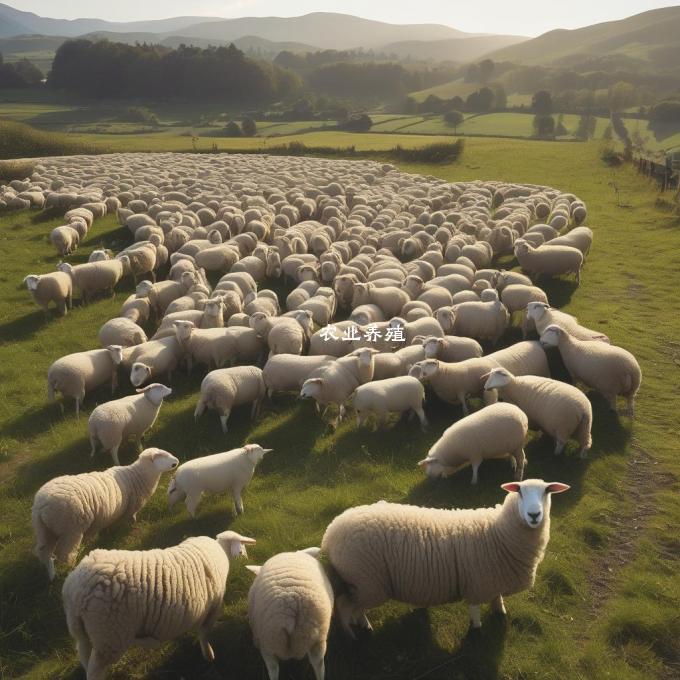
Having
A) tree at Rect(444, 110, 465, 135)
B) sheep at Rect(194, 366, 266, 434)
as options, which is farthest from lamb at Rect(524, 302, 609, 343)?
tree at Rect(444, 110, 465, 135)

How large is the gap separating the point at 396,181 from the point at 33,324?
2046cm

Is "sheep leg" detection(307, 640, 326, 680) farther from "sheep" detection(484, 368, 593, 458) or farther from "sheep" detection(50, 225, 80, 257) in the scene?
"sheep" detection(50, 225, 80, 257)

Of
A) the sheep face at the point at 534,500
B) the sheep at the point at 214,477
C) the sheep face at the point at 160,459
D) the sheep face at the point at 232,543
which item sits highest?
the sheep face at the point at 534,500

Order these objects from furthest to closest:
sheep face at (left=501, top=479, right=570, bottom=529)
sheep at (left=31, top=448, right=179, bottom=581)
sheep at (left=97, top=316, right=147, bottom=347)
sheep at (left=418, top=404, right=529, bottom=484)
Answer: sheep at (left=97, top=316, right=147, bottom=347), sheep at (left=418, top=404, right=529, bottom=484), sheep at (left=31, top=448, right=179, bottom=581), sheep face at (left=501, top=479, right=570, bottom=529)

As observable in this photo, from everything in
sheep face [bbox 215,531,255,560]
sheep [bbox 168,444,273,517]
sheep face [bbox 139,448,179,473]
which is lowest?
sheep [bbox 168,444,273,517]

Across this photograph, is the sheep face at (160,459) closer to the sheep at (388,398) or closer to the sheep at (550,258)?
the sheep at (388,398)

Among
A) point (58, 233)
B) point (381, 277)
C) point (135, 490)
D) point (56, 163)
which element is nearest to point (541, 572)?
point (135, 490)

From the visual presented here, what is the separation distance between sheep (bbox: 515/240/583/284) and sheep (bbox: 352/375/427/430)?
7719 millimetres

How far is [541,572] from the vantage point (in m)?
5.65

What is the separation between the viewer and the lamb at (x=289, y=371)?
9156mm

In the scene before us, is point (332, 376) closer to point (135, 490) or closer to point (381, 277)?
point (135, 490)

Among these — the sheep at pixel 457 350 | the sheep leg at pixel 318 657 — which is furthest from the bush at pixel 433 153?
the sheep leg at pixel 318 657

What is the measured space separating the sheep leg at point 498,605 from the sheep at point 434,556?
0.22m

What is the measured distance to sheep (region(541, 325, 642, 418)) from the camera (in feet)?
27.7
